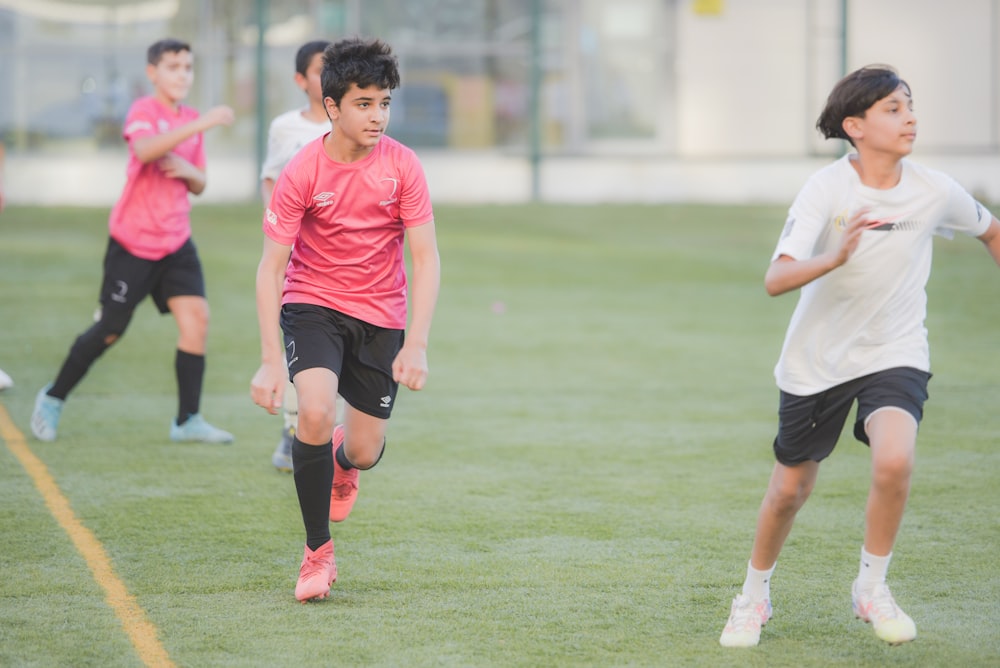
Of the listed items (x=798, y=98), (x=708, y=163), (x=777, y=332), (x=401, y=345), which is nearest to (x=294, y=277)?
(x=401, y=345)

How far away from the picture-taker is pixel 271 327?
4.81 m

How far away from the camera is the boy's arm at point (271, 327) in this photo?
4.64 m

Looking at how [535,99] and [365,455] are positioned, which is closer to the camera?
[365,455]

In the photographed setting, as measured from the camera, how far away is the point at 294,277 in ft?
17.2

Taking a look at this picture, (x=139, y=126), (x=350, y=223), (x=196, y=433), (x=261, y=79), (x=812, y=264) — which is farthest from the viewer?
(x=261, y=79)

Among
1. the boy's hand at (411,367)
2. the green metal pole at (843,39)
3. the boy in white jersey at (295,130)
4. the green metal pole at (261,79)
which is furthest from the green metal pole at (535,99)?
the boy's hand at (411,367)

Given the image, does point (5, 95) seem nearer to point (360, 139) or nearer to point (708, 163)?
point (708, 163)

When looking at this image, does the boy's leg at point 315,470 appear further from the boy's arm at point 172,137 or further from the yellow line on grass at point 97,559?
the boy's arm at point 172,137

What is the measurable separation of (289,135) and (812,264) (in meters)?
3.54

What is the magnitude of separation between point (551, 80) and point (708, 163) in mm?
3202

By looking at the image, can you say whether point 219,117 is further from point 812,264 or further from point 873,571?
point 873,571

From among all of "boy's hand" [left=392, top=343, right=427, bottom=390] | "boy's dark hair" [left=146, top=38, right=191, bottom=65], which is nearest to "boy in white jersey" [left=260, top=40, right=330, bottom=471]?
"boy's dark hair" [left=146, top=38, right=191, bottom=65]

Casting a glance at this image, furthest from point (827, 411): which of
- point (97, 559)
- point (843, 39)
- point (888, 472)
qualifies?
point (843, 39)

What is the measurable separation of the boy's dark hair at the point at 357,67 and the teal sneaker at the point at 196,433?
3216mm
